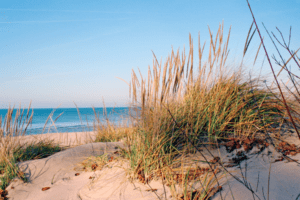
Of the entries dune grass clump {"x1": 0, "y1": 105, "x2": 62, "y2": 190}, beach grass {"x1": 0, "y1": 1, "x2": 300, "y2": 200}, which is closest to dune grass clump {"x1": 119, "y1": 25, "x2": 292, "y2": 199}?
beach grass {"x1": 0, "y1": 1, "x2": 300, "y2": 200}

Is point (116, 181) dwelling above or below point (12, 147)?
below

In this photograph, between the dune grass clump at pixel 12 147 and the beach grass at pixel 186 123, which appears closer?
the beach grass at pixel 186 123

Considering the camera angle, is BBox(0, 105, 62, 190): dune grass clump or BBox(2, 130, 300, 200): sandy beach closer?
BBox(2, 130, 300, 200): sandy beach

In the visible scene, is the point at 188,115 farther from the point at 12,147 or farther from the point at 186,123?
the point at 12,147

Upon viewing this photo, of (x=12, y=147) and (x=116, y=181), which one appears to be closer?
(x=116, y=181)

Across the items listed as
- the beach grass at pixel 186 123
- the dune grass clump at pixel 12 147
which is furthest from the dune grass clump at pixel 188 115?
the dune grass clump at pixel 12 147

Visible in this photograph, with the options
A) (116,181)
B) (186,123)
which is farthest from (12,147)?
(186,123)

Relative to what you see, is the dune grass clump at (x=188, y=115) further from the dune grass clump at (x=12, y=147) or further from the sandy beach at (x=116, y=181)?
the dune grass clump at (x=12, y=147)

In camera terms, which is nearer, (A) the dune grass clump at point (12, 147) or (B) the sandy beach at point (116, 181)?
(B) the sandy beach at point (116, 181)

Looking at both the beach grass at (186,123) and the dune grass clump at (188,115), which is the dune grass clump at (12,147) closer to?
the beach grass at (186,123)

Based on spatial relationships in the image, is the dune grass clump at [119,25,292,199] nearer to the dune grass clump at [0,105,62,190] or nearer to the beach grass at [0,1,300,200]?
the beach grass at [0,1,300,200]

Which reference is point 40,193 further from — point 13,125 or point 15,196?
point 13,125

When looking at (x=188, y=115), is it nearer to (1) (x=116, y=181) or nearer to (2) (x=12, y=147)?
(1) (x=116, y=181)

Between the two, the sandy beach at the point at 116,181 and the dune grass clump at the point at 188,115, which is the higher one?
the dune grass clump at the point at 188,115
